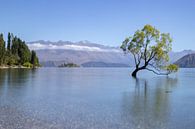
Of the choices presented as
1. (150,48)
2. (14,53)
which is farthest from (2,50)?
(150,48)

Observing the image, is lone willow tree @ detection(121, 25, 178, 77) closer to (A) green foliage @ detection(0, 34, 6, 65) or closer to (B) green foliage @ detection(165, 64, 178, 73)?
(B) green foliage @ detection(165, 64, 178, 73)

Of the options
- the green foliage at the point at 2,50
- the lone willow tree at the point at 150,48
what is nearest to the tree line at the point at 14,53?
the green foliage at the point at 2,50

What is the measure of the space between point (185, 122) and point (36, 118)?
9.84 m

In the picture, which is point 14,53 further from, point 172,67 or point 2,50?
point 172,67

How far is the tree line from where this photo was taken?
15941 cm

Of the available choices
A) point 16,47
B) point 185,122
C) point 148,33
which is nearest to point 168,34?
point 148,33

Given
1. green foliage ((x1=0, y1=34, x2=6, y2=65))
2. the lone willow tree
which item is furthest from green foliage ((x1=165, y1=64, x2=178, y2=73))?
green foliage ((x1=0, y1=34, x2=6, y2=65))

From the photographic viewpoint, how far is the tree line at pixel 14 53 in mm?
159413

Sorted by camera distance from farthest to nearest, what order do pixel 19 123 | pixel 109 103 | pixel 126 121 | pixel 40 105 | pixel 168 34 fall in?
pixel 168 34, pixel 109 103, pixel 40 105, pixel 126 121, pixel 19 123

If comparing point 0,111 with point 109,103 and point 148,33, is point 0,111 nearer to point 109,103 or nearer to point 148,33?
point 109,103

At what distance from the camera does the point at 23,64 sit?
18625 cm

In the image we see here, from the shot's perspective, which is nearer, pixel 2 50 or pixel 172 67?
pixel 172 67

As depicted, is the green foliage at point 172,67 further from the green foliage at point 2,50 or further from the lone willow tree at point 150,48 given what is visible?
the green foliage at point 2,50

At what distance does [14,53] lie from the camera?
591 feet
